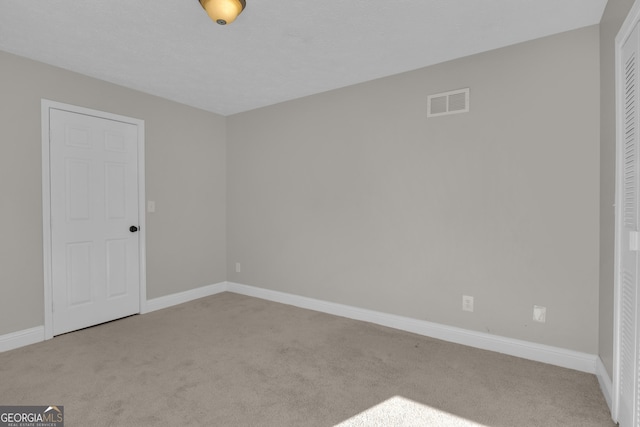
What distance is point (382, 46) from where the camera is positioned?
2.67m

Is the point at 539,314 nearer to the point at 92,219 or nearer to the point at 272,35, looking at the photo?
the point at 272,35

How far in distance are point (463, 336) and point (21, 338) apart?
3.85m

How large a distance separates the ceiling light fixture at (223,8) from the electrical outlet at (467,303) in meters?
2.82

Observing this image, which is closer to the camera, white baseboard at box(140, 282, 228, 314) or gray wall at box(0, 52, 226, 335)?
gray wall at box(0, 52, 226, 335)

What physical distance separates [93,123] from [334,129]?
8.16 feet

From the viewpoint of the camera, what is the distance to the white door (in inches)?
122

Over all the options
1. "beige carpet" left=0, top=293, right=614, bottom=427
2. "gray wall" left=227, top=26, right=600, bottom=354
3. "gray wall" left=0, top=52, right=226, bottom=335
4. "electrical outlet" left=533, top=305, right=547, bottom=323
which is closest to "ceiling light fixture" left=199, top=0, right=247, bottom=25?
"gray wall" left=227, top=26, right=600, bottom=354

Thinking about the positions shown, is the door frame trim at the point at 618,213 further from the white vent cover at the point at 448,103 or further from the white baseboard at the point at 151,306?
the white baseboard at the point at 151,306

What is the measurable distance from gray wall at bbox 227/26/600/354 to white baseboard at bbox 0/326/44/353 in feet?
7.42

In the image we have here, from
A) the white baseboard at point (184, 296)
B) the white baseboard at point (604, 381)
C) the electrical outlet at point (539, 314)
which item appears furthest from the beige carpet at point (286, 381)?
the white baseboard at point (184, 296)

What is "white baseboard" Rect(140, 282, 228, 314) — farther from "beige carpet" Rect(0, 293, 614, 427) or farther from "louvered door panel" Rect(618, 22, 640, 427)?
"louvered door panel" Rect(618, 22, 640, 427)

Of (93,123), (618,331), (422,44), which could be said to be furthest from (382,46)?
(93,123)

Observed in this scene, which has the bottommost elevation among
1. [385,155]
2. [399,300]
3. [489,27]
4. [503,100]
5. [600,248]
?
Result: [399,300]

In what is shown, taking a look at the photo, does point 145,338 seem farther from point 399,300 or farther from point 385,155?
point 385,155
